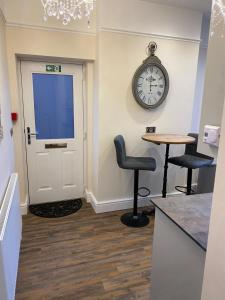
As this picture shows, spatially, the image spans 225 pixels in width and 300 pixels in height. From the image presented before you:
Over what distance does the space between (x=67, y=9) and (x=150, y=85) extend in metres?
1.34

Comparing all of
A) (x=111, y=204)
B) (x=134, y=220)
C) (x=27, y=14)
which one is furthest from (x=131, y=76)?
(x=134, y=220)

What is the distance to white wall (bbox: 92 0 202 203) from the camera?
109 inches

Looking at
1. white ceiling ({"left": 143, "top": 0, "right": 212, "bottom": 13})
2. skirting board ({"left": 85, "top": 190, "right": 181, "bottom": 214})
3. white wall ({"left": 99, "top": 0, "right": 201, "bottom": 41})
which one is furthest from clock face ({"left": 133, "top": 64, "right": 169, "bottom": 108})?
skirting board ({"left": 85, "top": 190, "right": 181, "bottom": 214})

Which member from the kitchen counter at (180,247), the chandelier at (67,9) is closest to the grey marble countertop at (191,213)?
the kitchen counter at (180,247)

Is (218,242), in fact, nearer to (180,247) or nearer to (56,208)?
(180,247)

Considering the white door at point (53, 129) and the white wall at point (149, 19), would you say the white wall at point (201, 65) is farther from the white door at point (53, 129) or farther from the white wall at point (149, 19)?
the white door at point (53, 129)

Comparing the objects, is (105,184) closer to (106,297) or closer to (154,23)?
(106,297)

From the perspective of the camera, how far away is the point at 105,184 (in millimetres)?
3145

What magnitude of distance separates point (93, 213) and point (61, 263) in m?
1.00

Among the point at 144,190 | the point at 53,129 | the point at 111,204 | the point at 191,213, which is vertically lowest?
the point at 111,204

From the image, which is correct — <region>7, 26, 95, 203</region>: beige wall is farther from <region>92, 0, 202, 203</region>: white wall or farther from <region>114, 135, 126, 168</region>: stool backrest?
<region>114, 135, 126, 168</region>: stool backrest

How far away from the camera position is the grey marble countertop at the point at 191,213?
113 cm

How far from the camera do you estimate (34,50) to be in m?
2.70

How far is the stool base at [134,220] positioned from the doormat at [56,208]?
2.38ft
